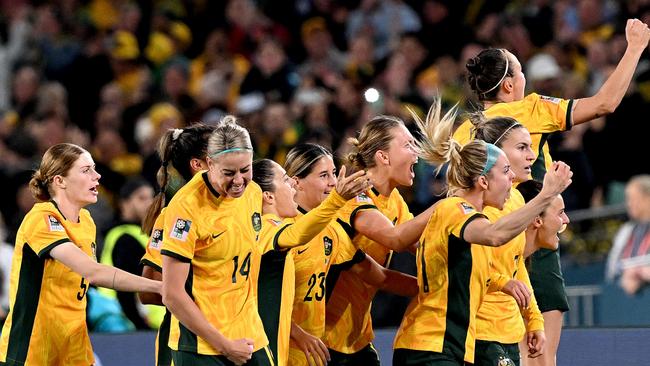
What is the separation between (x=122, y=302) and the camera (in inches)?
340

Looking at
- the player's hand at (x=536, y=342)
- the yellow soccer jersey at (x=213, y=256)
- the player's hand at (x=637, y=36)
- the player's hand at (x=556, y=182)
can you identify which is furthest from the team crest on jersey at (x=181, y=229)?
the player's hand at (x=637, y=36)

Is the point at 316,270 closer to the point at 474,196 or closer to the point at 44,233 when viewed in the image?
the point at 474,196

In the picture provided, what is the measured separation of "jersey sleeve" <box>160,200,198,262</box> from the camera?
564cm

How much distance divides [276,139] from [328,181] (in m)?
5.17

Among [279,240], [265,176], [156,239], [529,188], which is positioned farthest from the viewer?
[529,188]

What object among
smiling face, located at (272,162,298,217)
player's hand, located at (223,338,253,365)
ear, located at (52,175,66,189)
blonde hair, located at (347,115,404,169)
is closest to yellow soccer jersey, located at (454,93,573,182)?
blonde hair, located at (347,115,404,169)

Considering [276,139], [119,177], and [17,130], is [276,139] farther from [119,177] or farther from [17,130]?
[17,130]

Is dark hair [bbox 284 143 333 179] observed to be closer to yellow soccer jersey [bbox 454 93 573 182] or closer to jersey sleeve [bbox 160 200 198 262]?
yellow soccer jersey [bbox 454 93 573 182]

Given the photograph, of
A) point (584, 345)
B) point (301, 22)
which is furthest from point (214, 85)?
point (584, 345)

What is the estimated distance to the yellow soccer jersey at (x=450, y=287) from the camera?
19.4 feet

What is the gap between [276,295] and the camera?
20.4 feet

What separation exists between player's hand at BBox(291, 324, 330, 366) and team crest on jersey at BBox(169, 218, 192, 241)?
97 cm

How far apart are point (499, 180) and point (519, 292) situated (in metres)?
0.51

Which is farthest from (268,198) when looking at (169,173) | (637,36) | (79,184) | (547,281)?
(637,36)
